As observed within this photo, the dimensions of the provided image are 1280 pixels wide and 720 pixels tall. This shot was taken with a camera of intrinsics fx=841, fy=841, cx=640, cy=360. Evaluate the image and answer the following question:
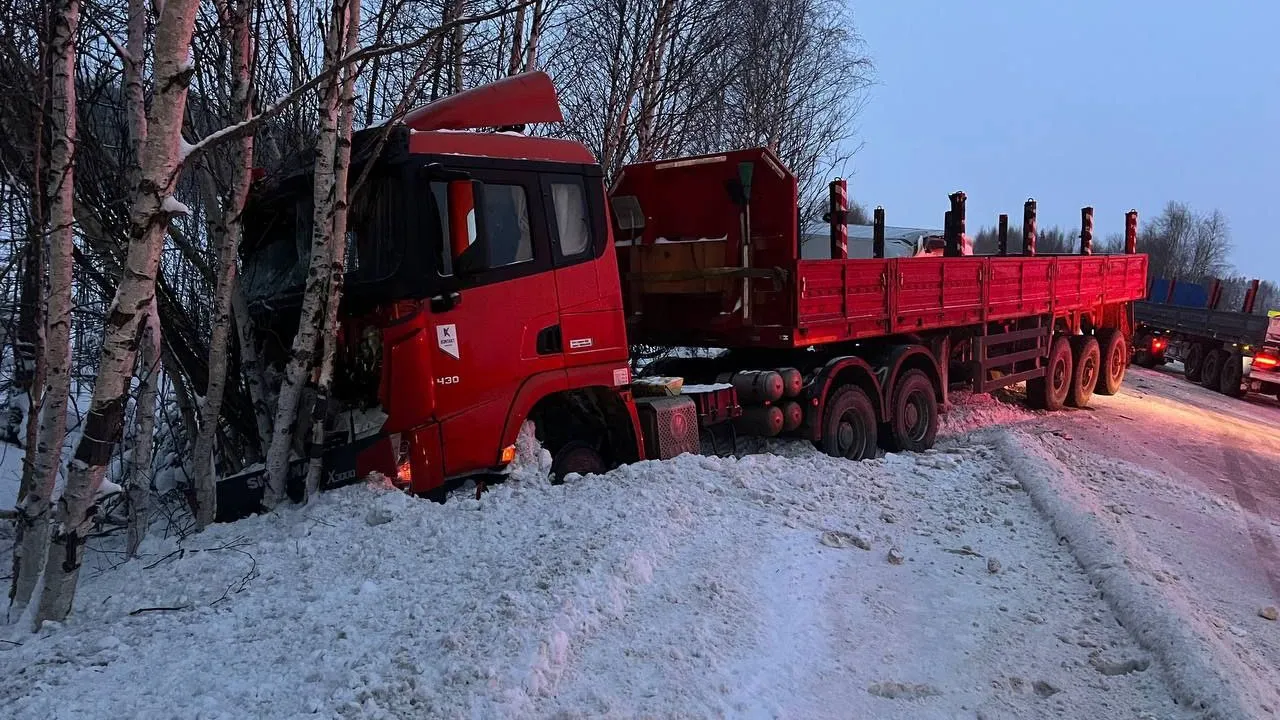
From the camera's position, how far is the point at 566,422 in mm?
5652

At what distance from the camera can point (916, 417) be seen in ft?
29.0

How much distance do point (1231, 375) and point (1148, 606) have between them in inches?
639

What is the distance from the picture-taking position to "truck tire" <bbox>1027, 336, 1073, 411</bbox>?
11551 mm

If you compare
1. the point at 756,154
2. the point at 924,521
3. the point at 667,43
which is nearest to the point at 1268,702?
the point at 924,521

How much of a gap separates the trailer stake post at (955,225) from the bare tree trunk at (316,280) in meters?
7.68

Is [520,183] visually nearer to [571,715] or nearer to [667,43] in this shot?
[571,715]

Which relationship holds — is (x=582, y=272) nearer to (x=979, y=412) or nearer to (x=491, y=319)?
(x=491, y=319)

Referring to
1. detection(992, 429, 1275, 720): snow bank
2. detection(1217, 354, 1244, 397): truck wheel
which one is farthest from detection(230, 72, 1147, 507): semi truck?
detection(1217, 354, 1244, 397): truck wheel

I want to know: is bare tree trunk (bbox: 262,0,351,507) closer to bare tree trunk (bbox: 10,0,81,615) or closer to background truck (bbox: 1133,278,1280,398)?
bare tree trunk (bbox: 10,0,81,615)

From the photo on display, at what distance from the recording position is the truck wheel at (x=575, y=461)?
543 centimetres

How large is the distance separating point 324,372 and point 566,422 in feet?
5.27

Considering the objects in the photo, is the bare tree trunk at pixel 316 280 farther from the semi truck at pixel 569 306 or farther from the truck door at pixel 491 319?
the truck door at pixel 491 319

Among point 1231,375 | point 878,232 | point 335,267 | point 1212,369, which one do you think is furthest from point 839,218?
point 1212,369

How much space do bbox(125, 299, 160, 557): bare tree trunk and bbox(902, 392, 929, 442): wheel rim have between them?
673 centimetres
